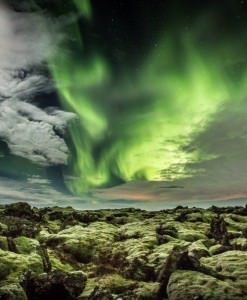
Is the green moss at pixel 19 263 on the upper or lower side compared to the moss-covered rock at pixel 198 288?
upper

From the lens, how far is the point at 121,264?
65562 mm

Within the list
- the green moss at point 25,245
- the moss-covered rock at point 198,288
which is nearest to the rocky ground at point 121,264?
the moss-covered rock at point 198,288

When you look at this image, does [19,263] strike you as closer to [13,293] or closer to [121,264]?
[13,293]

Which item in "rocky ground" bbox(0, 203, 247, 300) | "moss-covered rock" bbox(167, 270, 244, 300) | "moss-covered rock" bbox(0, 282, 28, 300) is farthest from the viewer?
"rocky ground" bbox(0, 203, 247, 300)

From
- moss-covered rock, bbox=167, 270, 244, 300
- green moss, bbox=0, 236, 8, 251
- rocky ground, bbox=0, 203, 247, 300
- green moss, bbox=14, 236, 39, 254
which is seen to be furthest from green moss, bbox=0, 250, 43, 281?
moss-covered rock, bbox=167, 270, 244, 300

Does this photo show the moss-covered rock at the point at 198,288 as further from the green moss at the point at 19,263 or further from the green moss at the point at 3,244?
the green moss at the point at 3,244

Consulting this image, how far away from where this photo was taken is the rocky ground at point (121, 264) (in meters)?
43.2

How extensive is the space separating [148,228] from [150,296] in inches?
2092

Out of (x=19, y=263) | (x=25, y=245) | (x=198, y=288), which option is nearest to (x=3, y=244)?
(x=25, y=245)

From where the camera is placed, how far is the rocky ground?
43219 mm

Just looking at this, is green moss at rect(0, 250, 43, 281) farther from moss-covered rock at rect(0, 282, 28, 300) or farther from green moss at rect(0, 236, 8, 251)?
moss-covered rock at rect(0, 282, 28, 300)

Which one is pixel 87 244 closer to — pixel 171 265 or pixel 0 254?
pixel 0 254

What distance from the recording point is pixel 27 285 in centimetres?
4700

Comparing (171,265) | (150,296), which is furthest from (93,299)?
(171,265)
